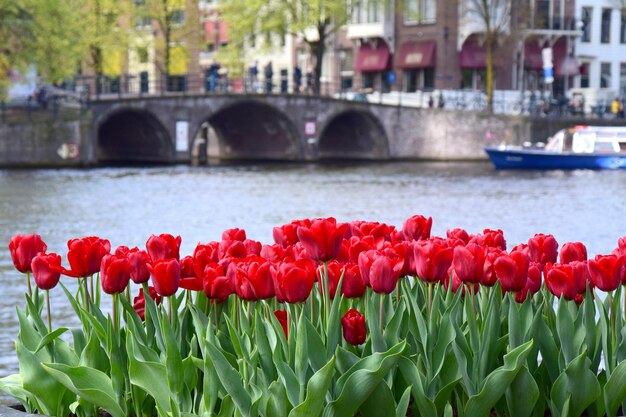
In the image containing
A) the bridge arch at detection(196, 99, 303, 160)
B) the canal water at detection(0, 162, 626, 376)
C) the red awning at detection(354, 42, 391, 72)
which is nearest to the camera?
the canal water at detection(0, 162, 626, 376)

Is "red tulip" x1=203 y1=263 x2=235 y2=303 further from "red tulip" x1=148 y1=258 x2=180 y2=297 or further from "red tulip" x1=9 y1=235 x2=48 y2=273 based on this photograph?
"red tulip" x1=9 y1=235 x2=48 y2=273

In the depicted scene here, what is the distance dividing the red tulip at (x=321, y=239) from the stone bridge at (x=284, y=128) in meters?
41.3

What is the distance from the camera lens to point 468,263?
4371 mm

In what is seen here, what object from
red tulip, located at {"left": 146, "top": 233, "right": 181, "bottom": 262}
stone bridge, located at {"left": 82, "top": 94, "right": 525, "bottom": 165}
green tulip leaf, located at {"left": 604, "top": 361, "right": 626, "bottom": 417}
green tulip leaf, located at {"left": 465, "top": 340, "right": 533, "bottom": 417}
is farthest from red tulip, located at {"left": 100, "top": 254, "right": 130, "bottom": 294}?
stone bridge, located at {"left": 82, "top": 94, "right": 525, "bottom": 165}

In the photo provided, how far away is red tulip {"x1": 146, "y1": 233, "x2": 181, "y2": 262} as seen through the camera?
462 centimetres

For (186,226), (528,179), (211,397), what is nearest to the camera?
(211,397)

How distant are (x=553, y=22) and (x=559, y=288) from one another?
50258mm

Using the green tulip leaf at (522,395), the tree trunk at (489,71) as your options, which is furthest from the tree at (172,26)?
the green tulip leaf at (522,395)

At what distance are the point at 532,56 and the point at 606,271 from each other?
50.1m

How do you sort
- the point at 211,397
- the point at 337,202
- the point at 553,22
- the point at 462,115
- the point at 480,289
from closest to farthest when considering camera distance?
the point at 211,397, the point at 480,289, the point at 337,202, the point at 462,115, the point at 553,22

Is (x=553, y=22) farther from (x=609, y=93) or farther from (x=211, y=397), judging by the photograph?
(x=211, y=397)

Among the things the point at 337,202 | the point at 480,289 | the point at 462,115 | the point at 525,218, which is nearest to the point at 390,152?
the point at 462,115

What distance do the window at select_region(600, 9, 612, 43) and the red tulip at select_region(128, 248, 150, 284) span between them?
53048 millimetres

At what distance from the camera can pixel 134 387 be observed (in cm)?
447
